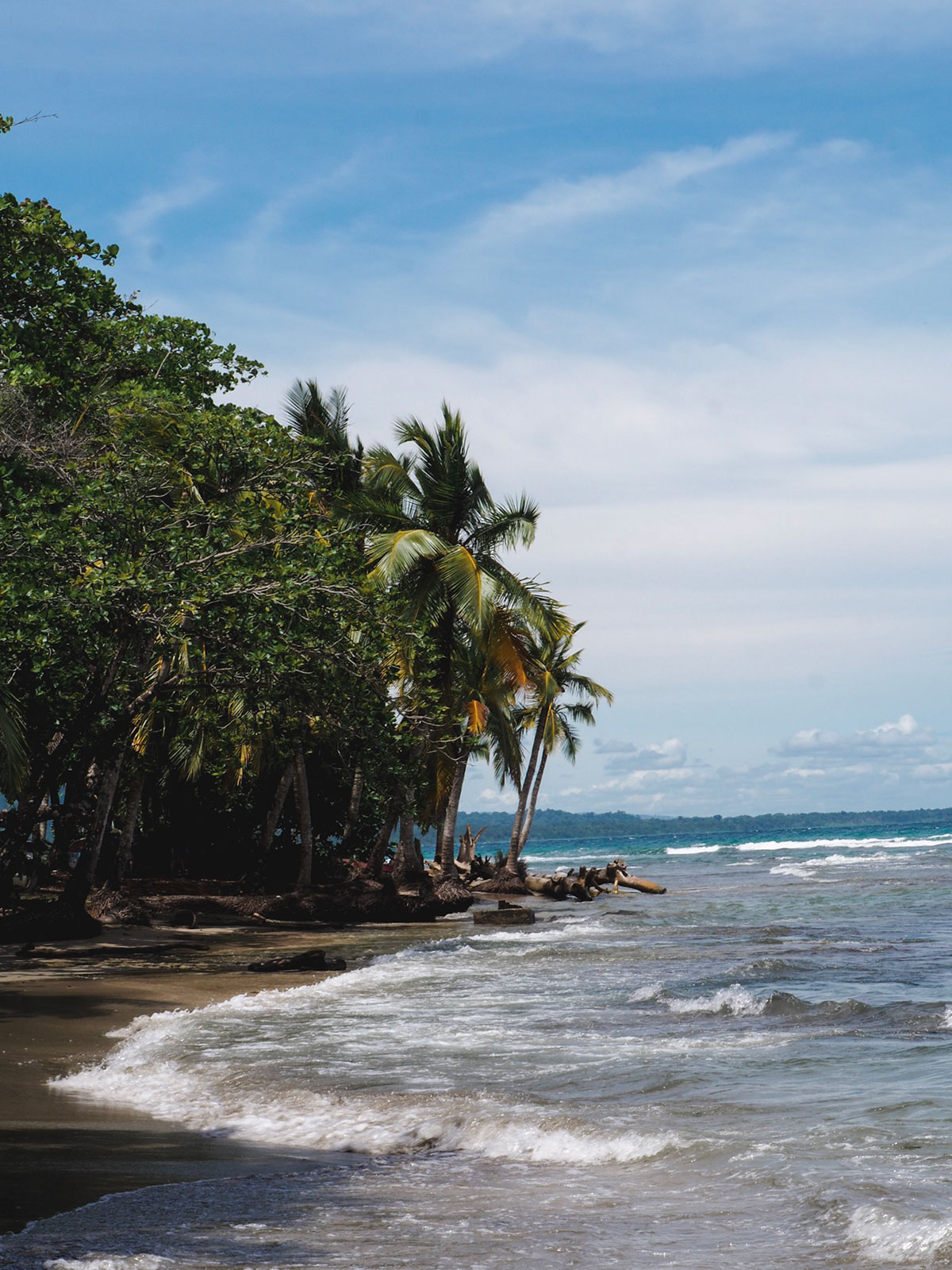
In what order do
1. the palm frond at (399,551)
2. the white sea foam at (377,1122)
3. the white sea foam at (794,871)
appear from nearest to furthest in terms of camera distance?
the white sea foam at (377,1122) < the palm frond at (399,551) < the white sea foam at (794,871)

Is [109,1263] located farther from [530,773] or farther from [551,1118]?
[530,773]

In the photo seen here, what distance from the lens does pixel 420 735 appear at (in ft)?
68.8

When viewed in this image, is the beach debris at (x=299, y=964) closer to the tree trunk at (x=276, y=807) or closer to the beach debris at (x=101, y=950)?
the beach debris at (x=101, y=950)

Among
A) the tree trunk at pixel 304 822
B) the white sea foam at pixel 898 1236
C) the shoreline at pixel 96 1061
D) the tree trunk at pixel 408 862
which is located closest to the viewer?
the white sea foam at pixel 898 1236

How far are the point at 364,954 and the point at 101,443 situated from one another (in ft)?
26.5

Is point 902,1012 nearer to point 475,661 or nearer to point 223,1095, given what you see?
point 223,1095

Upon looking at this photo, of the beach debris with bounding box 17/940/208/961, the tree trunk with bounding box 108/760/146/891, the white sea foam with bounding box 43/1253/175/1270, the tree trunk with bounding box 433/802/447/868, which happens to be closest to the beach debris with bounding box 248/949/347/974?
the beach debris with bounding box 17/940/208/961

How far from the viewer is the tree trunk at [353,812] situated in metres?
28.1

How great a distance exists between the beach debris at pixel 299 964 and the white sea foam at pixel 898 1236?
10.6 metres

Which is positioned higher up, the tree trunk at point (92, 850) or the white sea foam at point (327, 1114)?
the tree trunk at point (92, 850)

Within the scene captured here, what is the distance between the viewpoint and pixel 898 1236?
4934 mm

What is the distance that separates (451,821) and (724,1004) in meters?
16.8

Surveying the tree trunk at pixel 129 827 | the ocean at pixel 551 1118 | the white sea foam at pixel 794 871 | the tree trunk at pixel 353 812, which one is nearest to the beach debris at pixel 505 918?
the tree trunk at pixel 353 812

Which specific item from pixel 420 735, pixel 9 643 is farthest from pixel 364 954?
pixel 9 643
